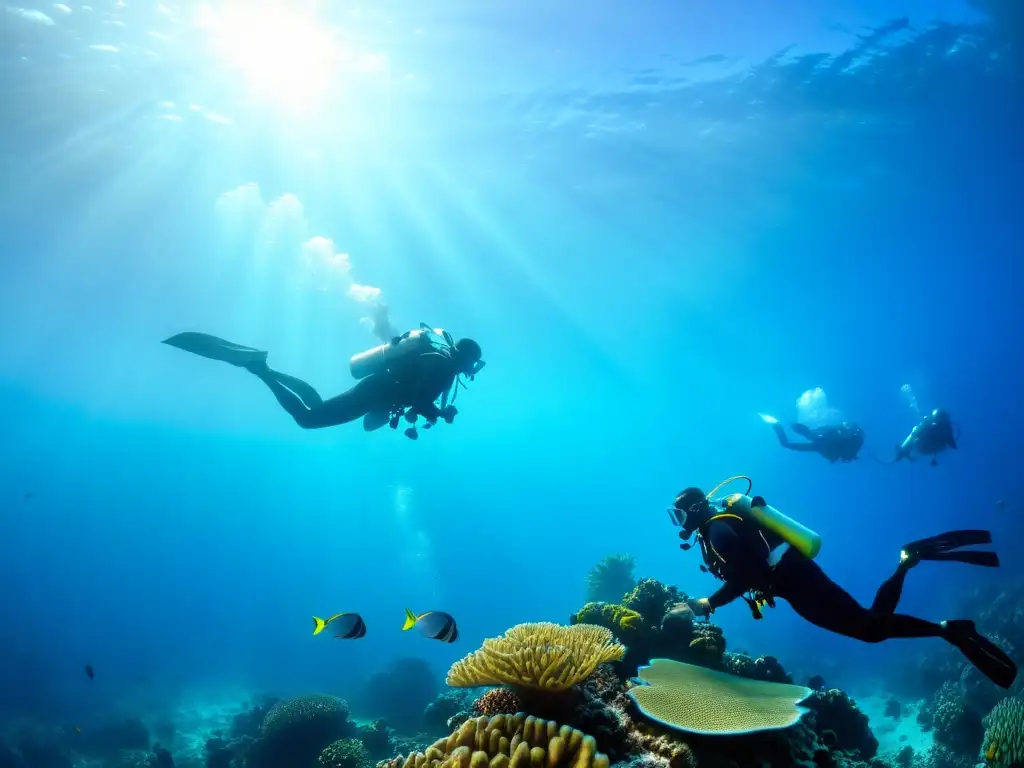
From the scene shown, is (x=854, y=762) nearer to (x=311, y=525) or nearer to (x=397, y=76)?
(x=397, y=76)

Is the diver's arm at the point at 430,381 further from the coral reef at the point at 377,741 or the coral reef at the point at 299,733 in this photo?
the coral reef at the point at 377,741

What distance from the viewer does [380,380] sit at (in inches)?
362

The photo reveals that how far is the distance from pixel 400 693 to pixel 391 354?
2091 centimetres

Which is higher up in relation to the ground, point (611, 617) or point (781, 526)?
point (611, 617)

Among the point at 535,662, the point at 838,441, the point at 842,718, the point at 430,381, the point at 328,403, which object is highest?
the point at 838,441

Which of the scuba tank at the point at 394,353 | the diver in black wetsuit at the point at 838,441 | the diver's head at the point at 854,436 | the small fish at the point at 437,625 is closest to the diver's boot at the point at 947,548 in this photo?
the small fish at the point at 437,625

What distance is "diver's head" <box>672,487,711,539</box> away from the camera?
205 inches

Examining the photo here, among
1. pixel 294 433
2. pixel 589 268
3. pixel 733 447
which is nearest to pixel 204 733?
pixel 589 268

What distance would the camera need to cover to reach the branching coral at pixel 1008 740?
738cm

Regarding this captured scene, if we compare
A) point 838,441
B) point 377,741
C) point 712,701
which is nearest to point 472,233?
point 838,441

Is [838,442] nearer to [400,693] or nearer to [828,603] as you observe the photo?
[828,603]

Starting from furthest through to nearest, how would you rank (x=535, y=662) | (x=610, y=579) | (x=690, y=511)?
(x=610, y=579), (x=690, y=511), (x=535, y=662)

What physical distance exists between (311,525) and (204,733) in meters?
132

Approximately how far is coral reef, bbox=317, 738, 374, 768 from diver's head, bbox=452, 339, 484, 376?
8.22 metres
